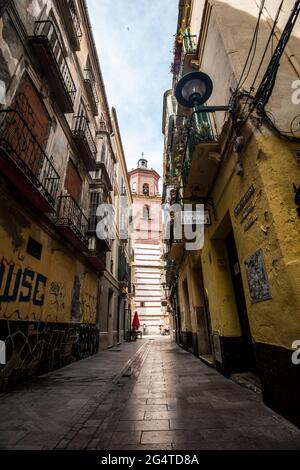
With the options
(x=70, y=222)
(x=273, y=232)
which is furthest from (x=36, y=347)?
(x=273, y=232)

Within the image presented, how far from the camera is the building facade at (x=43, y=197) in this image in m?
4.96

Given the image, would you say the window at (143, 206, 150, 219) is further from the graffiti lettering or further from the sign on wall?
the sign on wall

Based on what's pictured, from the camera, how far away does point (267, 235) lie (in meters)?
3.27

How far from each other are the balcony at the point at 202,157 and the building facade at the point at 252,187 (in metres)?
0.02

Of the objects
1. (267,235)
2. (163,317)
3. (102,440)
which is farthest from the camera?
(163,317)

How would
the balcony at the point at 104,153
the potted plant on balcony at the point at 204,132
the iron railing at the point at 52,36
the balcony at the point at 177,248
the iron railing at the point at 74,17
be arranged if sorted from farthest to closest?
the balcony at the point at 104,153 < the balcony at the point at 177,248 < the iron railing at the point at 74,17 < the iron railing at the point at 52,36 < the potted plant on balcony at the point at 204,132

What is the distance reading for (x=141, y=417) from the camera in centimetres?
304

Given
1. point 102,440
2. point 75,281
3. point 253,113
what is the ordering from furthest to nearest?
Answer: point 75,281
point 253,113
point 102,440

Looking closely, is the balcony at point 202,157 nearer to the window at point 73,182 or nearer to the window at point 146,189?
the window at point 73,182

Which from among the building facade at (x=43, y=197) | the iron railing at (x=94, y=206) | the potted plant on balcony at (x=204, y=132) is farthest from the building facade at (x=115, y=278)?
the potted plant on balcony at (x=204, y=132)

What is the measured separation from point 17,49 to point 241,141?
19.1 ft

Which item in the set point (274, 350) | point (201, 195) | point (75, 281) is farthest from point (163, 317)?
point (274, 350)
